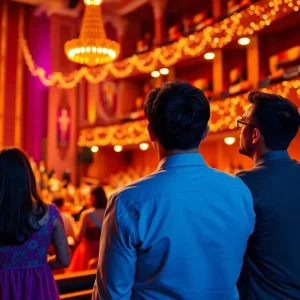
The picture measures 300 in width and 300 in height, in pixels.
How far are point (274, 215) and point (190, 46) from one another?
9.58 m

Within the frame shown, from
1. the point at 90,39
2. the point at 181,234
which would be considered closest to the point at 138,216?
the point at 181,234

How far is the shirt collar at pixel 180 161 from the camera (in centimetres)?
129

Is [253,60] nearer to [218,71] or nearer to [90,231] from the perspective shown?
[218,71]

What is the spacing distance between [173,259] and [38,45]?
45.0 ft

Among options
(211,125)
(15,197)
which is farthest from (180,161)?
(211,125)

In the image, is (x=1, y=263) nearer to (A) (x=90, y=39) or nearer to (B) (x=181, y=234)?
(B) (x=181, y=234)

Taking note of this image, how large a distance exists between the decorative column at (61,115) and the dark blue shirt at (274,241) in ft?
39.9

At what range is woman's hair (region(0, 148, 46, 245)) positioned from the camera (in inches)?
77.6

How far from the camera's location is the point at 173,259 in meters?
1.24

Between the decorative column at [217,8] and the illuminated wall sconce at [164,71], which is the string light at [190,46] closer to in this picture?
the illuminated wall sconce at [164,71]

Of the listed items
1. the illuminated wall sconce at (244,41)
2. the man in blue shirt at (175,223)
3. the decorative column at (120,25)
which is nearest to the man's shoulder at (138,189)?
the man in blue shirt at (175,223)

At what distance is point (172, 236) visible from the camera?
124 centimetres

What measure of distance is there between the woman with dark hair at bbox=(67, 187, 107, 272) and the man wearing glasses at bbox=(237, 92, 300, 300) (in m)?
3.06

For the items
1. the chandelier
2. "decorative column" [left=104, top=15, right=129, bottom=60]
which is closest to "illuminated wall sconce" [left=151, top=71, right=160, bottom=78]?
"decorative column" [left=104, top=15, right=129, bottom=60]
